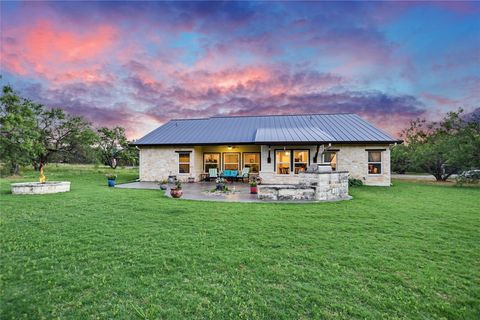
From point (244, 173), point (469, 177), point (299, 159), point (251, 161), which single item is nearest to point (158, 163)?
point (244, 173)

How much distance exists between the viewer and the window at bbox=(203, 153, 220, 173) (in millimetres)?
17109

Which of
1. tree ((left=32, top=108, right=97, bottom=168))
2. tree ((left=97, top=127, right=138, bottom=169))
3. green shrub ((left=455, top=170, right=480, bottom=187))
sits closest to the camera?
green shrub ((left=455, top=170, right=480, bottom=187))

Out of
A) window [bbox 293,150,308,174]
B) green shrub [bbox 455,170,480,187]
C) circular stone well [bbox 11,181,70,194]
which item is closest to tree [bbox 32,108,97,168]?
circular stone well [bbox 11,181,70,194]

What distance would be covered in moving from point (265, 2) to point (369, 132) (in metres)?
11.2

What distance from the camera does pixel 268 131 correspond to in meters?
15.1

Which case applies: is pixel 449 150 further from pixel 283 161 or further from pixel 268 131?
pixel 268 131

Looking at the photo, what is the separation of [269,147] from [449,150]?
1380 cm

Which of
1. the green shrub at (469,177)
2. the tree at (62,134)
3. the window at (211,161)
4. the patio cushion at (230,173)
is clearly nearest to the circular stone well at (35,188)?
the window at (211,161)

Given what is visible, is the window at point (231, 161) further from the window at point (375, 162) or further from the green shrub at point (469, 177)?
the green shrub at point (469, 177)

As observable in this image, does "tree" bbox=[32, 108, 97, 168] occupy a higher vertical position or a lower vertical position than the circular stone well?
higher

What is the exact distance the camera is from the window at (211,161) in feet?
56.1

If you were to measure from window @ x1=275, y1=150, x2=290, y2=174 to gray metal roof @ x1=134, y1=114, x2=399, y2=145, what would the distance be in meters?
1.18

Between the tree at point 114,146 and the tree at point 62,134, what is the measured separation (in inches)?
217

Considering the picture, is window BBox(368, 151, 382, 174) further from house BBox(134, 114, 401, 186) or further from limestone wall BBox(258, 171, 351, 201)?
limestone wall BBox(258, 171, 351, 201)
